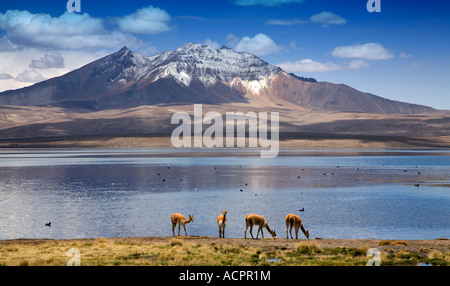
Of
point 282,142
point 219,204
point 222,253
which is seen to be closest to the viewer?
point 222,253

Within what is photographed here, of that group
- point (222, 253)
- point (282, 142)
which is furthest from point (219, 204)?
point (282, 142)

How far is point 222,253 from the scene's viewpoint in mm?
18594

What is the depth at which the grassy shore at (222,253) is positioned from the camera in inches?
645

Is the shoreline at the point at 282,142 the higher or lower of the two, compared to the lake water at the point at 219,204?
higher

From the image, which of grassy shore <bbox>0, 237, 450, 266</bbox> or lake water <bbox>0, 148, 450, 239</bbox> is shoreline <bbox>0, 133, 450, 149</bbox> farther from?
grassy shore <bbox>0, 237, 450, 266</bbox>

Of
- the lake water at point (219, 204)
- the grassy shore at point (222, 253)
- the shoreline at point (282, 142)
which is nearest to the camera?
the grassy shore at point (222, 253)

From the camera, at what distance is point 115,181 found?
2356 inches

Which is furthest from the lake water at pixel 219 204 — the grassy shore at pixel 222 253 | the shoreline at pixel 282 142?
the shoreline at pixel 282 142

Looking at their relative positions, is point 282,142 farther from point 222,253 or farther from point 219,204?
point 222,253

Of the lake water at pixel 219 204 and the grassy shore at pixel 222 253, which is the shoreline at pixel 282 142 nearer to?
the lake water at pixel 219 204

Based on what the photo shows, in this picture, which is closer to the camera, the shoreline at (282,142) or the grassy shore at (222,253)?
the grassy shore at (222,253)
